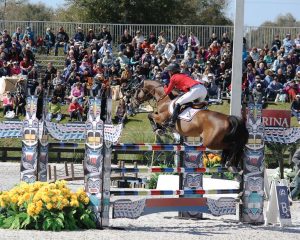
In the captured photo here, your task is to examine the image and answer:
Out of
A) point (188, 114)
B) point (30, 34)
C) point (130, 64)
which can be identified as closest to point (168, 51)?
point (130, 64)

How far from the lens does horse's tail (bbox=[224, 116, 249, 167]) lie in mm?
13742

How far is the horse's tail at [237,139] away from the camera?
13.7m

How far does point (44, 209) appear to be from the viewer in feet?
39.9

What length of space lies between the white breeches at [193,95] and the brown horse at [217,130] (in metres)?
0.48

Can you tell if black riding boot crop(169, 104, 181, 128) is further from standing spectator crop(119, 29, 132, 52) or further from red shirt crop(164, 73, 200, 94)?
standing spectator crop(119, 29, 132, 52)

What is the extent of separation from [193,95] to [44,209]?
477 cm

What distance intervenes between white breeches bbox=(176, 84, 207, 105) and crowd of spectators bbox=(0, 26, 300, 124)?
39.1 ft

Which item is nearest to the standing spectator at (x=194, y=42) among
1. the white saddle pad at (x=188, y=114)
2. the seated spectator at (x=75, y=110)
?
the seated spectator at (x=75, y=110)

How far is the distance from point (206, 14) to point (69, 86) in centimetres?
3501

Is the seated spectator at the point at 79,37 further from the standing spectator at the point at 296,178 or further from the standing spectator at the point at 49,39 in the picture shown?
the standing spectator at the point at 296,178

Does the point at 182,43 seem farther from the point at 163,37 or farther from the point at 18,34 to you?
the point at 18,34

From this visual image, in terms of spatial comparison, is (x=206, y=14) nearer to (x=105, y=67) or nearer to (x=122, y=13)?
(x=122, y=13)

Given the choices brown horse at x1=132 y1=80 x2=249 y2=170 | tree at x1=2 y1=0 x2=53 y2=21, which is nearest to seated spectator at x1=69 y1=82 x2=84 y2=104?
brown horse at x1=132 y1=80 x2=249 y2=170

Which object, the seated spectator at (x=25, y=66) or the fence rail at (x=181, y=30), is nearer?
the seated spectator at (x=25, y=66)
